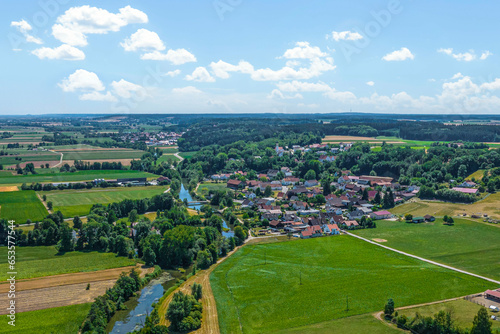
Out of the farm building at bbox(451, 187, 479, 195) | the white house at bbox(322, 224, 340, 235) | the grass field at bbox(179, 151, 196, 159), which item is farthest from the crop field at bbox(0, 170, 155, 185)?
the farm building at bbox(451, 187, 479, 195)

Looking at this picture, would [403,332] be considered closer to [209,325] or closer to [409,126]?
[209,325]

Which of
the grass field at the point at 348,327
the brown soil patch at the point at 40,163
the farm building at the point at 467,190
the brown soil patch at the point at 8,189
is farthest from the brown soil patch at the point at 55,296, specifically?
the brown soil patch at the point at 40,163

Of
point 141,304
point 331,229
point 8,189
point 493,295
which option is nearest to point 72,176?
point 8,189

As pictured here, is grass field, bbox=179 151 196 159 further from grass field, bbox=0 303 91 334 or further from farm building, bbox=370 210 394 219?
grass field, bbox=0 303 91 334

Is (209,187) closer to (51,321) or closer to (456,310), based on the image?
(51,321)

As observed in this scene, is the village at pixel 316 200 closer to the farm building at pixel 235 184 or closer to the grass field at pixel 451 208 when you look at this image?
the farm building at pixel 235 184
